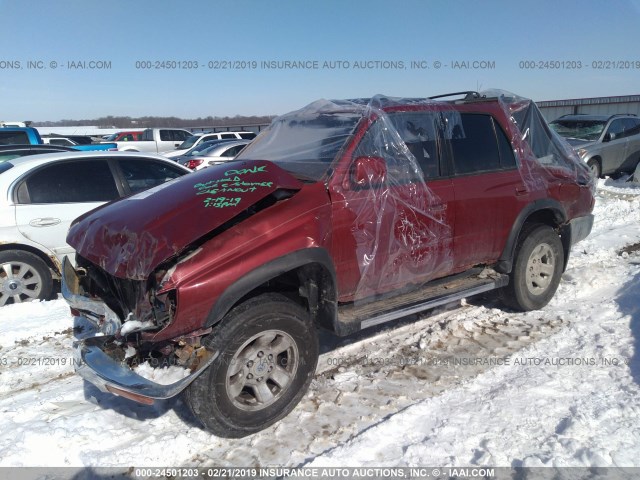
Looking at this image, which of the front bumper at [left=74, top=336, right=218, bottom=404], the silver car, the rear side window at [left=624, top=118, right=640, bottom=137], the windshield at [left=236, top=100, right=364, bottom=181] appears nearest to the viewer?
the front bumper at [left=74, top=336, right=218, bottom=404]

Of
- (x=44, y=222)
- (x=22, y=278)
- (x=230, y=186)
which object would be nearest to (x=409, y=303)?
(x=230, y=186)

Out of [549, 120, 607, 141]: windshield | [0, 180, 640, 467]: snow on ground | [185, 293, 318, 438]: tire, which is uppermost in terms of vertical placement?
[549, 120, 607, 141]: windshield

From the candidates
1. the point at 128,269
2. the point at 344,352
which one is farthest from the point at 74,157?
the point at 344,352

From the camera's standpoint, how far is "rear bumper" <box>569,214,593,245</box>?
5.26m

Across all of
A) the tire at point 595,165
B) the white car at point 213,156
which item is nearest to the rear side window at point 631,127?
the tire at point 595,165

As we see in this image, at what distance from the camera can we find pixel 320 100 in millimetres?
4551

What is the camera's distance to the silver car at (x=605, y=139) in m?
12.2

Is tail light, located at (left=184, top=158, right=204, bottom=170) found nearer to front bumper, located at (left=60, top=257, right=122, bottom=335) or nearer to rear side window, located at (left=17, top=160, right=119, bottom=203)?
rear side window, located at (left=17, top=160, right=119, bottom=203)

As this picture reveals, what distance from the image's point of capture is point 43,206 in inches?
207

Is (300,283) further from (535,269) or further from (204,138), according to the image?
(204,138)

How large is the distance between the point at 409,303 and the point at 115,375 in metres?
2.18

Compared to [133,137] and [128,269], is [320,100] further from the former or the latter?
[133,137]

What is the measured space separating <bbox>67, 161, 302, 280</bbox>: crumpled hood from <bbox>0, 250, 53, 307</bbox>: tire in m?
1.76

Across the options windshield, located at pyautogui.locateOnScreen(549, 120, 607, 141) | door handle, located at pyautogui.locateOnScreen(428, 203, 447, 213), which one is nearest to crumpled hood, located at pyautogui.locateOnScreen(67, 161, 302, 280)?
door handle, located at pyautogui.locateOnScreen(428, 203, 447, 213)
